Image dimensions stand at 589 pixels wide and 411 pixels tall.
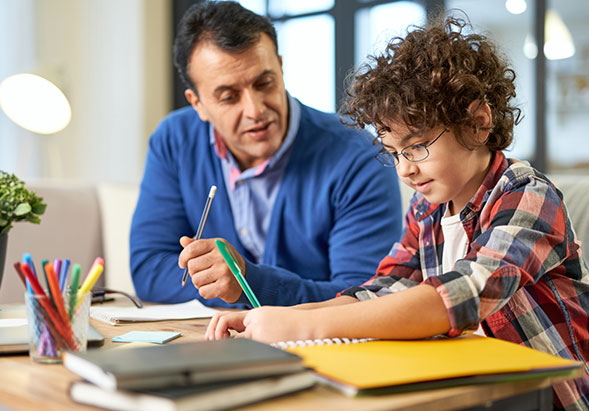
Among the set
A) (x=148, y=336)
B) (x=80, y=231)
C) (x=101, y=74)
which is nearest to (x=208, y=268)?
(x=148, y=336)

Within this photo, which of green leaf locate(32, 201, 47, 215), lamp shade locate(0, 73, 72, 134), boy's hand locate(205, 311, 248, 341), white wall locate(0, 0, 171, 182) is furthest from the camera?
white wall locate(0, 0, 171, 182)

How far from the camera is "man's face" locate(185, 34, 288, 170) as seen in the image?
1.70 meters

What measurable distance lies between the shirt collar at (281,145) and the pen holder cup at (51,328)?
99 cm

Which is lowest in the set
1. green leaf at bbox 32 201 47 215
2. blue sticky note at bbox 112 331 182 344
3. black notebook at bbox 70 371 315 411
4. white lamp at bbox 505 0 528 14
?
blue sticky note at bbox 112 331 182 344

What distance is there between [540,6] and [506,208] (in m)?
2.56

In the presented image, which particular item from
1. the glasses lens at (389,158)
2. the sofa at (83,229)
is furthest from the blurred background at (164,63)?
the glasses lens at (389,158)

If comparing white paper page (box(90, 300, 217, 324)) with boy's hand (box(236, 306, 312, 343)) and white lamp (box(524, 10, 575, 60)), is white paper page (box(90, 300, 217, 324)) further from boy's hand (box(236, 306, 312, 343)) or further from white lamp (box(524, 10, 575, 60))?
white lamp (box(524, 10, 575, 60))

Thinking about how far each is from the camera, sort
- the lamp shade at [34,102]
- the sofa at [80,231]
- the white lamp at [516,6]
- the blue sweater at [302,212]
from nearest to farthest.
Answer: the blue sweater at [302,212]
the sofa at [80,231]
the white lamp at [516,6]
the lamp shade at [34,102]

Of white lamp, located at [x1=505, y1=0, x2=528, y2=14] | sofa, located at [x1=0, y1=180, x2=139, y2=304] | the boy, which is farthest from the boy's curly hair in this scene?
white lamp, located at [x1=505, y1=0, x2=528, y2=14]

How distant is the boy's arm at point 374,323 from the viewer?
33.3 inches

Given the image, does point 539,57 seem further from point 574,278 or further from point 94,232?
point 574,278

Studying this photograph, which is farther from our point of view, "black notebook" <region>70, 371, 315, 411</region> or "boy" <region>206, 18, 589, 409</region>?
"boy" <region>206, 18, 589, 409</region>

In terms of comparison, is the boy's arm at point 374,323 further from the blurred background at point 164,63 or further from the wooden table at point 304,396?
the blurred background at point 164,63

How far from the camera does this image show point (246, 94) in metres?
1.71
